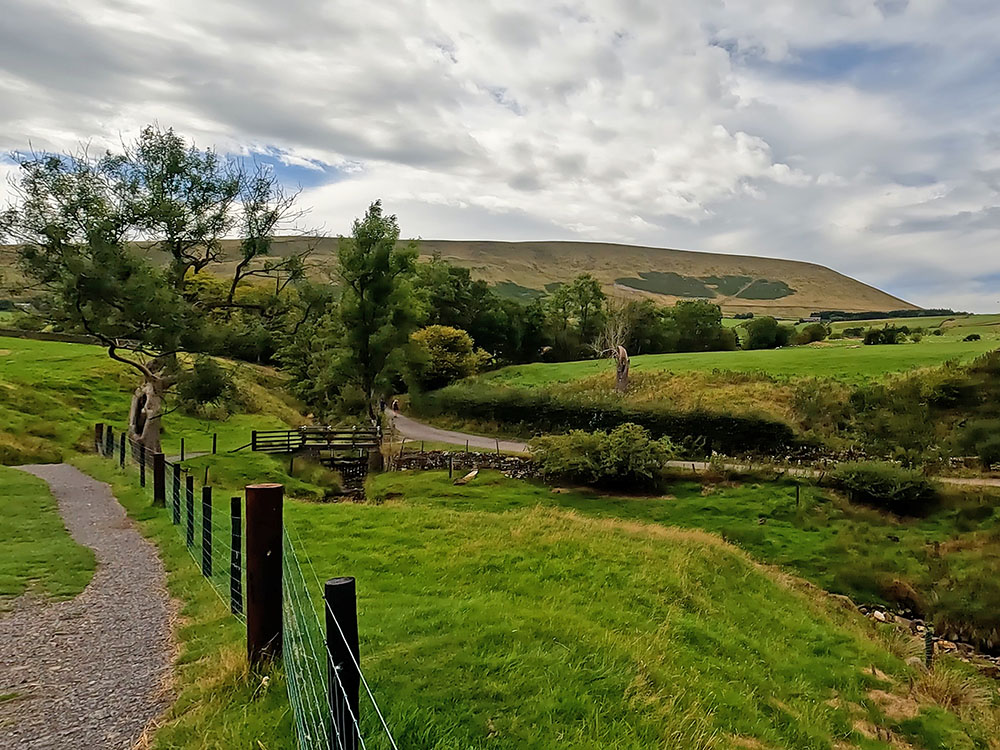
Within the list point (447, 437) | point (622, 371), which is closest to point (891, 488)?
point (622, 371)

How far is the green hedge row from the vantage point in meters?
29.8

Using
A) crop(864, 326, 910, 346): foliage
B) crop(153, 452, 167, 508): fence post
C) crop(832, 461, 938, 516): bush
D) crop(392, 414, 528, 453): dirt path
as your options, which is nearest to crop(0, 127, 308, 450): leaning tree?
crop(153, 452, 167, 508): fence post

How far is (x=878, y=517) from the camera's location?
21141mm

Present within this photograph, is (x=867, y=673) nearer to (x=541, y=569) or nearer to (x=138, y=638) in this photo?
(x=541, y=569)

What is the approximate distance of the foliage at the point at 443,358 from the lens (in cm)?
4890

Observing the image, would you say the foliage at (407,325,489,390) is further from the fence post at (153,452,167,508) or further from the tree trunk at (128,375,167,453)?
the fence post at (153,452,167,508)

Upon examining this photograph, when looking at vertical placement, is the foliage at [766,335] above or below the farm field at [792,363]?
above

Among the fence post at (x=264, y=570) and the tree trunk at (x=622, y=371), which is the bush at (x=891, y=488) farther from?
the fence post at (x=264, y=570)

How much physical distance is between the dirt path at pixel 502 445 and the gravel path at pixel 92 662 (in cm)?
2198

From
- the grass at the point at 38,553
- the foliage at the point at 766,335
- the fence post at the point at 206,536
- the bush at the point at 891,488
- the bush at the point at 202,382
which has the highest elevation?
the foliage at the point at 766,335

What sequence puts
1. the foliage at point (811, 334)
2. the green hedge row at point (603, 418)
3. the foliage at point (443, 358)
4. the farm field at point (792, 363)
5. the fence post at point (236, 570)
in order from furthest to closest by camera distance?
1. the foliage at point (811, 334)
2. the foliage at point (443, 358)
3. the farm field at point (792, 363)
4. the green hedge row at point (603, 418)
5. the fence post at point (236, 570)

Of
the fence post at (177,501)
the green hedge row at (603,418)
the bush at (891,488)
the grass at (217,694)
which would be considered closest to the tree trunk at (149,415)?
the fence post at (177,501)

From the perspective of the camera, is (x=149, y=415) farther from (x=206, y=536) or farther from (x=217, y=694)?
(x=217, y=694)

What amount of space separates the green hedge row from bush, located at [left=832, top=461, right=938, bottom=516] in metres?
6.68
